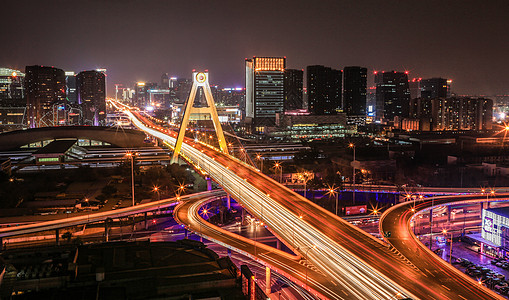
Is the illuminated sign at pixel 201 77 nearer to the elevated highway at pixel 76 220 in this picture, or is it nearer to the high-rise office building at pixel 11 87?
the elevated highway at pixel 76 220

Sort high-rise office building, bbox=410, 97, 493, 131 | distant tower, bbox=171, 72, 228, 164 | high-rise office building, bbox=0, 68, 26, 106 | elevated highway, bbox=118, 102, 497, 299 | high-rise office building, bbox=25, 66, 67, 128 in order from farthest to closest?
high-rise office building, bbox=0, 68, 26, 106, high-rise office building, bbox=410, 97, 493, 131, high-rise office building, bbox=25, 66, 67, 128, distant tower, bbox=171, 72, 228, 164, elevated highway, bbox=118, 102, 497, 299

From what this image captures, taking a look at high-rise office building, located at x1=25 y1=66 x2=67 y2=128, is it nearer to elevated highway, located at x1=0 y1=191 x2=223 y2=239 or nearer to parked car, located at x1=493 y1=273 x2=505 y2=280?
elevated highway, located at x1=0 y1=191 x2=223 y2=239

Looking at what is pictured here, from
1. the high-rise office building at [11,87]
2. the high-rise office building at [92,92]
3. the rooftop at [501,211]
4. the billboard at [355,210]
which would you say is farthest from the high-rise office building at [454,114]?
the high-rise office building at [11,87]

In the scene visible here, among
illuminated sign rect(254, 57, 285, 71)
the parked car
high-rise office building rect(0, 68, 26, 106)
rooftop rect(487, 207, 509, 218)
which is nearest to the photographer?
the parked car

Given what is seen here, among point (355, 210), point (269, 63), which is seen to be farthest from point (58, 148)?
point (269, 63)

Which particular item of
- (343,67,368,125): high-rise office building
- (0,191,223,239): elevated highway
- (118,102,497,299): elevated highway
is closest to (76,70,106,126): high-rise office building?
(343,67,368,125): high-rise office building
